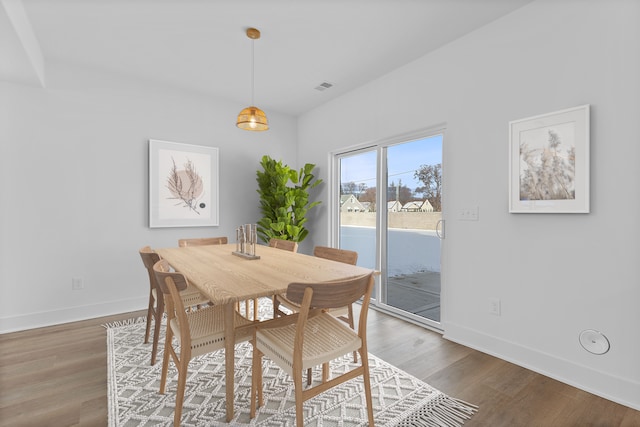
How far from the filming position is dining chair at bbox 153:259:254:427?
148 cm

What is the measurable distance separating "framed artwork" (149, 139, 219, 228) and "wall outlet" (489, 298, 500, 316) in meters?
3.28

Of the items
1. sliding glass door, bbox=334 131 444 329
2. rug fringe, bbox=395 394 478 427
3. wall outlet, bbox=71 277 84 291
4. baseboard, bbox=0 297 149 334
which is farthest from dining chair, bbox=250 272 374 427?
wall outlet, bbox=71 277 84 291

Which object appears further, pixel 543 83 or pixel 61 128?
pixel 61 128

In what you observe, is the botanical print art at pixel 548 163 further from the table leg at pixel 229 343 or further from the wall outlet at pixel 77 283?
the wall outlet at pixel 77 283

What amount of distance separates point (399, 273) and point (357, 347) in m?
2.01

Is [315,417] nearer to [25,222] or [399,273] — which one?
[399,273]

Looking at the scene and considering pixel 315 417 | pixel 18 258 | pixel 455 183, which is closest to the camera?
pixel 315 417

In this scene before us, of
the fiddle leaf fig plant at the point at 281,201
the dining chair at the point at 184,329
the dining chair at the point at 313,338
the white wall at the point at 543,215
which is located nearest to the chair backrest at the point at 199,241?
the fiddle leaf fig plant at the point at 281,201

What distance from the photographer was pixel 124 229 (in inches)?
135

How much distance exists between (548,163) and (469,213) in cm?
69

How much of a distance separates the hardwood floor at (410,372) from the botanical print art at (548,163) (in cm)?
129

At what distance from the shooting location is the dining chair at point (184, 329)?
1.48 meters

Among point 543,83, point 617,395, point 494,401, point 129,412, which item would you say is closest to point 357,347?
point 494,401

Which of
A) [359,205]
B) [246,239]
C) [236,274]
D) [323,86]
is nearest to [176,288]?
[236,274]
